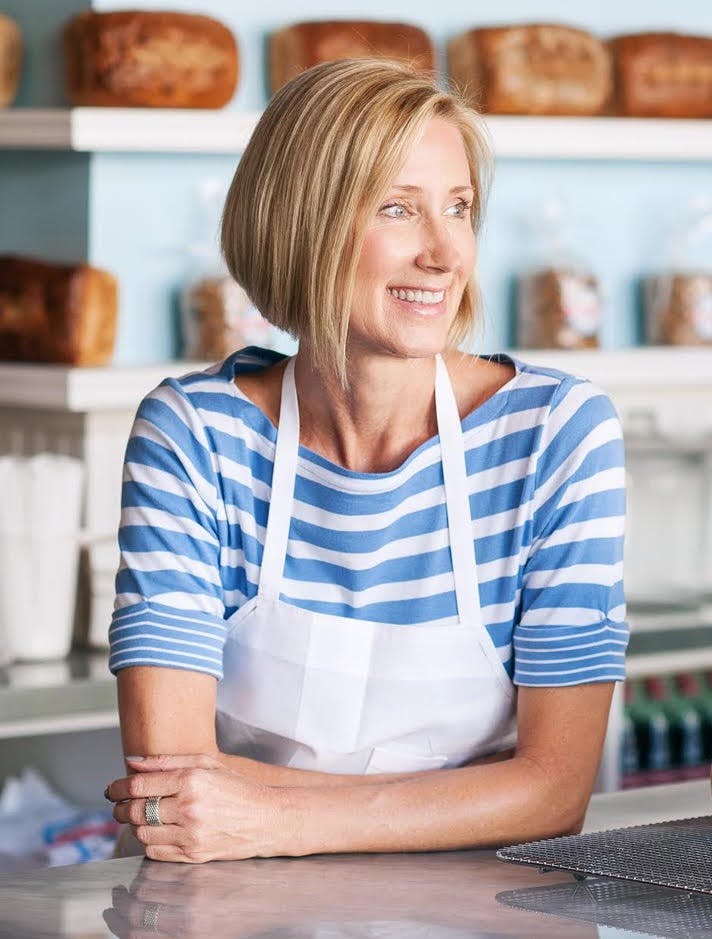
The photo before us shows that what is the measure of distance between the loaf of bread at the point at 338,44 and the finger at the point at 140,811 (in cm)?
135

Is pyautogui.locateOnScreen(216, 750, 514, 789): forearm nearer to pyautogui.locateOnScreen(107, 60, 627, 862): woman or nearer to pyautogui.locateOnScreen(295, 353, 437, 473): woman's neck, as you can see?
pyautogui.locateOnScreen(107, 60, 627, 862): woman

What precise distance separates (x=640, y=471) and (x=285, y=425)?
134 centimetres

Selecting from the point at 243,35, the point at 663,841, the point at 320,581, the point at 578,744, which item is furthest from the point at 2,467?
the point at 663,841

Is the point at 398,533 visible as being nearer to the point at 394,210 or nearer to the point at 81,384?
the point at 394,210

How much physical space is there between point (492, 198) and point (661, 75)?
1.10ft

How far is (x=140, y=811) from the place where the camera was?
4.21 ft

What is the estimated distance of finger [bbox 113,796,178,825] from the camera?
4.12ft

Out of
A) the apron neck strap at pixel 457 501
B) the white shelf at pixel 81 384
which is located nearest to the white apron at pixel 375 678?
the apron neck strap at pixel 457 501

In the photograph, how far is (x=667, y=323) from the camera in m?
2.84

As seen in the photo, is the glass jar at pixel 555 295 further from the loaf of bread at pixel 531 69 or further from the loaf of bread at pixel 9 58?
the loaf of bread at pixel 9 58

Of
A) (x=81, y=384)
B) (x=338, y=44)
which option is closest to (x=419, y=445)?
(x=81, y=384)

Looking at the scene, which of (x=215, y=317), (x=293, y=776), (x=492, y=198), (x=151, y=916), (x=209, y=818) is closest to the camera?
(x=151, y=916)

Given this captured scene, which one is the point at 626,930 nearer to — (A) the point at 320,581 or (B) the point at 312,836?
(B) the point at 312,836

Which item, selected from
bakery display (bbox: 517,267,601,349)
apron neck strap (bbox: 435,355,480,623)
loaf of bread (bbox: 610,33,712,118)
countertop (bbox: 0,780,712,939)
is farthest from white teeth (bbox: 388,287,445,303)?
loaf of bread (bbox: 610,33,712,118)
